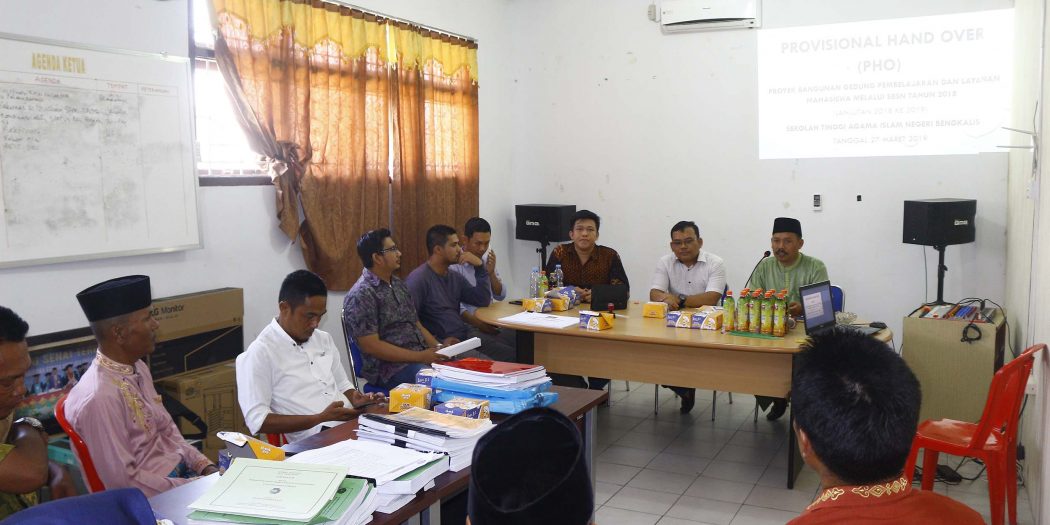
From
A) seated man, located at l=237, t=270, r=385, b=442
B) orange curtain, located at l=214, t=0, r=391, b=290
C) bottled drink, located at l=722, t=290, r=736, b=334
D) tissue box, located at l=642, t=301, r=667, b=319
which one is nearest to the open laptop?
bottled drink, located at l=722, t=290, r=736, b=334

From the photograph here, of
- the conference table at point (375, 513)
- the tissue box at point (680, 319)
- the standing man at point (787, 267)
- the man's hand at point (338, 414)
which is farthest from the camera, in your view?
the standing man at point (787, 267)

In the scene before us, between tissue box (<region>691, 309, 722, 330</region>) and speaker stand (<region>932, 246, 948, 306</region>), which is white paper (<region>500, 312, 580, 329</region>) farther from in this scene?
speaker stand (<region>932, 246, 948, 306</region>)

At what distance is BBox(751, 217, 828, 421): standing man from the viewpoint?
4988 mm

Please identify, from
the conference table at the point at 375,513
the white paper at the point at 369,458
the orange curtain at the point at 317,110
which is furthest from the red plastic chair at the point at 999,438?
the orange curtain at the point at 317,110

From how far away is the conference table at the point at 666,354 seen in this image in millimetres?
4137

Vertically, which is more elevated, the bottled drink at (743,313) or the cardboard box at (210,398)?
the bottled drink at (743,313)

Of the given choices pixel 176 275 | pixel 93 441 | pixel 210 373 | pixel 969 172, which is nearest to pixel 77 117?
pixel 176 275

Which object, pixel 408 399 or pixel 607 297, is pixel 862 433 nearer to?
pixel 408 399

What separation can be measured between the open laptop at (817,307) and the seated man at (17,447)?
10.9 ft

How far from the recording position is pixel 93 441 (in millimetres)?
2326

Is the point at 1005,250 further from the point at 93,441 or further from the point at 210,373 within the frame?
the point at 93,441

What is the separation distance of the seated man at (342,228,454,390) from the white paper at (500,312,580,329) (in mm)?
680

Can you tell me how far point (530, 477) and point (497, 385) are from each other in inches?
59.6

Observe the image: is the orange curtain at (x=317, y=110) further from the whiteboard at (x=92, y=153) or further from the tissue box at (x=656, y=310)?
the tissue box at (x=656, y=310)
